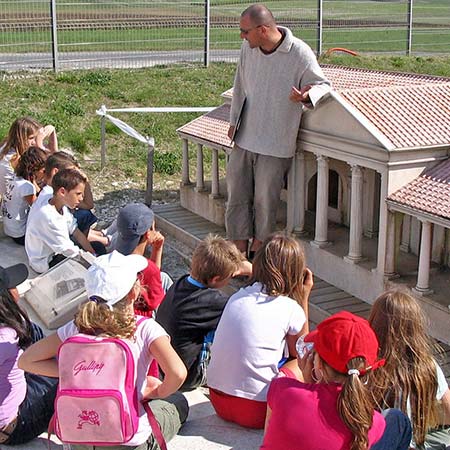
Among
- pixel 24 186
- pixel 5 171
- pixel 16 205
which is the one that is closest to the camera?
pixel 24 186

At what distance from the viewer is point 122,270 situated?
14.6ft

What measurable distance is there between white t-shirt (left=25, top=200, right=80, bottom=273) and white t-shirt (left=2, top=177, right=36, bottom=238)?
0.96 meters

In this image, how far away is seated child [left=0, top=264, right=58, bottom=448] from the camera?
4801 mm

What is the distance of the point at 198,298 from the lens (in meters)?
5.56

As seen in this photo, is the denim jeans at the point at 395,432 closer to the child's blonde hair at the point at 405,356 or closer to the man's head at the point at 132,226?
the child's blonde hair at the point at 405,356

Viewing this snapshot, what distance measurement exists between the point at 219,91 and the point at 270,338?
13.8m

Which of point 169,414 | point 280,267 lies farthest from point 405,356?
point 169,414

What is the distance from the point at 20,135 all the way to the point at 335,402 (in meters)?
6.78

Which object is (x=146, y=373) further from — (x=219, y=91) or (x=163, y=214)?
(x=219, y=91)

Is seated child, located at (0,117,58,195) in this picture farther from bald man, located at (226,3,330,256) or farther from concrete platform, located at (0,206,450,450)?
bald man, located at (226,3,330,256)

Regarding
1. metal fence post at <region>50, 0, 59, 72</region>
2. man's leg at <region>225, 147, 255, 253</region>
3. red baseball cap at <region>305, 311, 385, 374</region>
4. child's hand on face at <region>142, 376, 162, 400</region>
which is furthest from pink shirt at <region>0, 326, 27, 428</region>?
metal fence post at <region>50, 0, 59, 72</region>

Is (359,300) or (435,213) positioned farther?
(359,300)

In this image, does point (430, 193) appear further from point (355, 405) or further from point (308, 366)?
point (355, 405)

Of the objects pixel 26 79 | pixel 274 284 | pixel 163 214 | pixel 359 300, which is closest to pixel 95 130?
pixel 26 79
